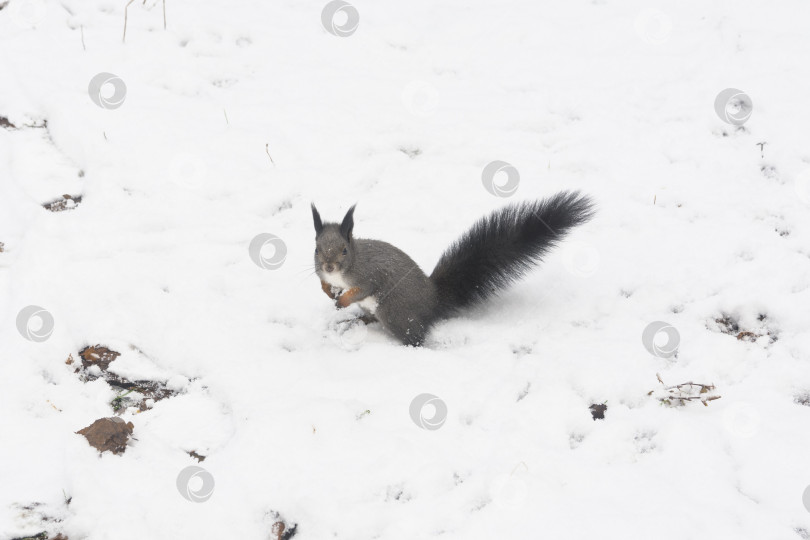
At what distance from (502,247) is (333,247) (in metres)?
0.88

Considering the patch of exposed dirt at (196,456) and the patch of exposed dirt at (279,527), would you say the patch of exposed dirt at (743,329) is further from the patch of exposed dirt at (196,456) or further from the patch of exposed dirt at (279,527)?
the patch of exposed dirt at (196,456)

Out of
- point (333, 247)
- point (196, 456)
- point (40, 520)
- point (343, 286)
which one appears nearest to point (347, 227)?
point (333, 247)

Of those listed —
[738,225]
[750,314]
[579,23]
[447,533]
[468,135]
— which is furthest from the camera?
[579,23]

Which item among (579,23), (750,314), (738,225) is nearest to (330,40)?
(579,23)

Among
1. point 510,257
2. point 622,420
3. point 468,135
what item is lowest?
point 622,420

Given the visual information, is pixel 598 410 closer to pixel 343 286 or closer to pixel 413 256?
pixel 343 286

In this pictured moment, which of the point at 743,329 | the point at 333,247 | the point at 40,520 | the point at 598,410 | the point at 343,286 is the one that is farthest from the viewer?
the point at 343,286

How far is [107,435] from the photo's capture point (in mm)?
2479

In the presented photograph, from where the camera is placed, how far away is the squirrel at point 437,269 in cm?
317

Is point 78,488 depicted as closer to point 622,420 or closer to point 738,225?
point 622,420

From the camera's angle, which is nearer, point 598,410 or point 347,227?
point 598,410

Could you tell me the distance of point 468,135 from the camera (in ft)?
15.6

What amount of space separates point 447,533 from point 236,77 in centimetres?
418

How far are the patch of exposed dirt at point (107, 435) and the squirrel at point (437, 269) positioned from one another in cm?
119
